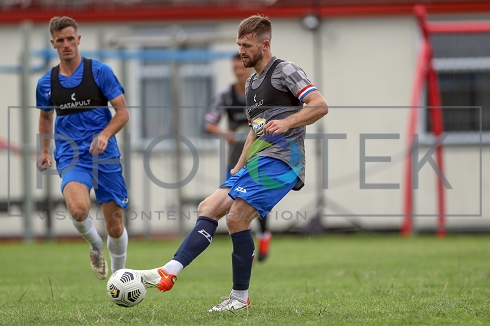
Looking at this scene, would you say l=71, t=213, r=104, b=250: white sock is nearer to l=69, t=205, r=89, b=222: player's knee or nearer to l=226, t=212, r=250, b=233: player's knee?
l=69, t=205, r=89, b=222: player's knee

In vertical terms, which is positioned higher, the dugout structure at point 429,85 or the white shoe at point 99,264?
the dugout structure at point 429,85

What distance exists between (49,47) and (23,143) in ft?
6.17

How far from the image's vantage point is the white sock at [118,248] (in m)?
7.81

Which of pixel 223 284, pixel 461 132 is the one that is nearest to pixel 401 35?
pixel 461 132

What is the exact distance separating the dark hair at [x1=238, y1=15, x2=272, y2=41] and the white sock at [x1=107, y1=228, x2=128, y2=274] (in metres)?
2.63

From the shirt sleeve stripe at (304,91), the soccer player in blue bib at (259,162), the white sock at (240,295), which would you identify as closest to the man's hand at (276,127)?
the soccer player in blue bib at (259,162)

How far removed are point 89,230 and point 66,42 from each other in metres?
1.71

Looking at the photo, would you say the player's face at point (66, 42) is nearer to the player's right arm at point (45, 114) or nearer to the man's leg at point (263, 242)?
the player's right arm at point (45, 114)

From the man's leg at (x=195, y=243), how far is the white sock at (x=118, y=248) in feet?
6.05

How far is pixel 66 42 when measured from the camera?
731cm

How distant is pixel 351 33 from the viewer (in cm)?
1698

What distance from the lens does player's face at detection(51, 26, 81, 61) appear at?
7.30m

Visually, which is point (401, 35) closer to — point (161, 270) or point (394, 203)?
point (394, 203)

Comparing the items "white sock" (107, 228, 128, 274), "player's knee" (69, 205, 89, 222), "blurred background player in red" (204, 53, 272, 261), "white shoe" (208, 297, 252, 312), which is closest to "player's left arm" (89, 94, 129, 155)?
"player's knee" (69, 205, 89, 222)
